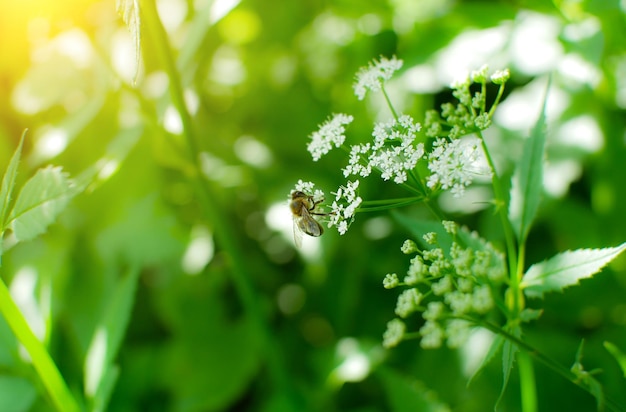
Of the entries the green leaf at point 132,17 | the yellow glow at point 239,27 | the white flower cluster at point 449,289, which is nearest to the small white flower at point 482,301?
the white flower cluster at point 449,289

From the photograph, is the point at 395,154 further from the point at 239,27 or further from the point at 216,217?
the point at 239,27

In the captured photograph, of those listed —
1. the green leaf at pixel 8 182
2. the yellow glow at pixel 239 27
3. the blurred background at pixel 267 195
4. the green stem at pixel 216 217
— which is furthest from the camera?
the yellow glow at pixel 239 27

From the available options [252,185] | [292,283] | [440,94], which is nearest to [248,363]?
[292,283]

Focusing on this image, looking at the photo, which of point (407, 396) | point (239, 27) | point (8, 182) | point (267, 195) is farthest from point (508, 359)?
point (239, 27)

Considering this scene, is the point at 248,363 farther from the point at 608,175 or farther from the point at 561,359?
the point at 608,175

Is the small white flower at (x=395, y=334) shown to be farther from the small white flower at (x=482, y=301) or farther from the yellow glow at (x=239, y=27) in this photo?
the yellow glow at (x=239, y=27)

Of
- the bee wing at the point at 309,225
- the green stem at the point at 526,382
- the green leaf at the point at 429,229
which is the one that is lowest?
the green stem at the point at 526,382

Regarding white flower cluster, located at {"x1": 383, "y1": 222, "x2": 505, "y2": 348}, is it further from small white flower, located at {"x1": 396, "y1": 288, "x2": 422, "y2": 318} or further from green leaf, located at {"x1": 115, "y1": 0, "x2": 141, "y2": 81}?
green leaf, located at {"x1": 115, "y1": 0, "x2": 141, "y2": 81}
